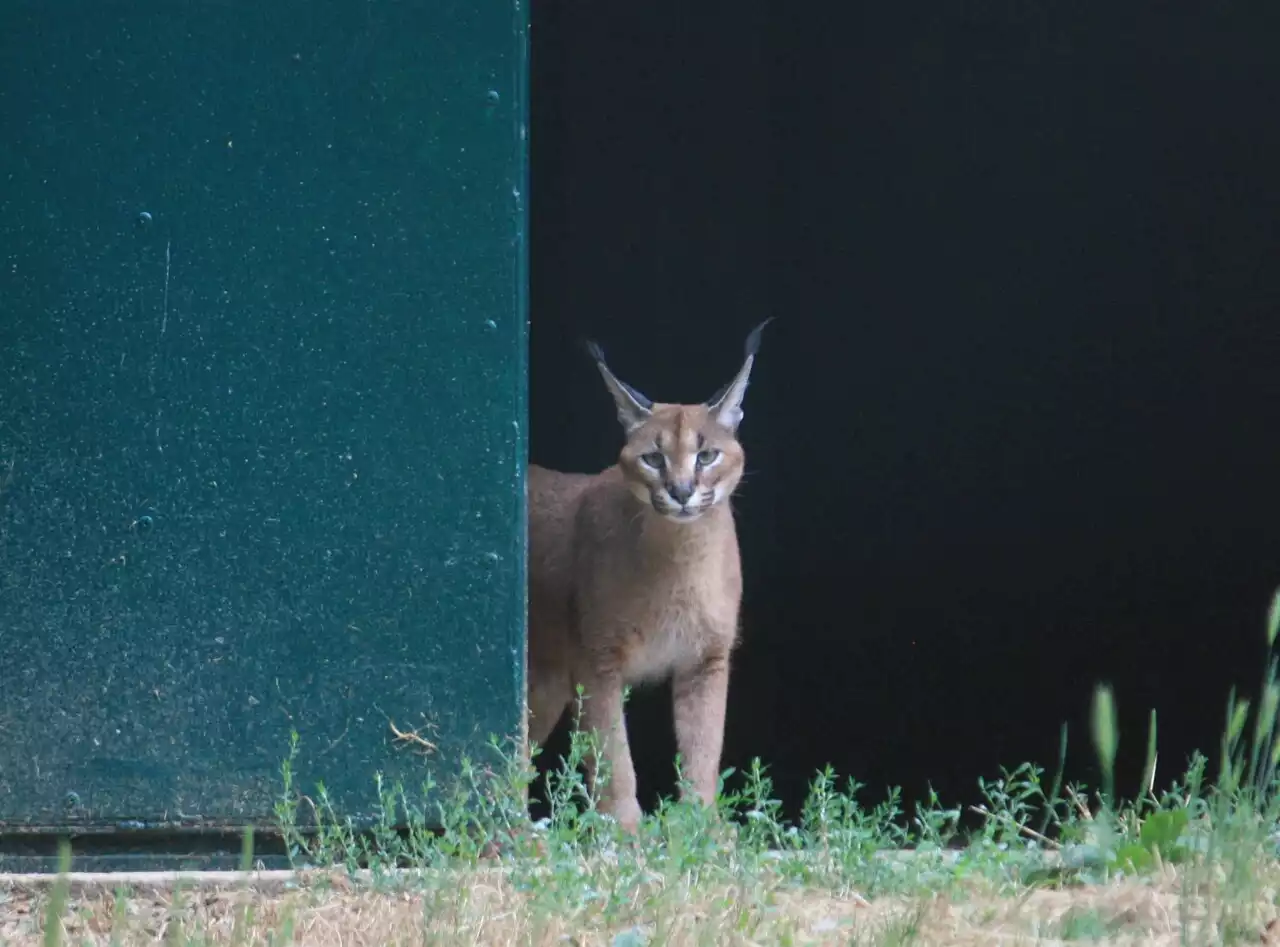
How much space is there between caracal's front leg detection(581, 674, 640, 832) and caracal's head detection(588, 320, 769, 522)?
0.52 m

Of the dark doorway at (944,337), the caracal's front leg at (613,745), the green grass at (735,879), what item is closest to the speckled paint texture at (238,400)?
the green grass at (735,879)

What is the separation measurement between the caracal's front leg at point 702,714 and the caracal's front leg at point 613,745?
0.18m

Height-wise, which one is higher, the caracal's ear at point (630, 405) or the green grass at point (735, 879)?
the caracal's ear at point (630, 405)

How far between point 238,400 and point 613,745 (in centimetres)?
150

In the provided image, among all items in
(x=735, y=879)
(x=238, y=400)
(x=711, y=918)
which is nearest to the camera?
(x=711, y=918)

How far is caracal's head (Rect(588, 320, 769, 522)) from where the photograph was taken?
16.5 feet

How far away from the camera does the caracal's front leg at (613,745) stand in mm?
4785

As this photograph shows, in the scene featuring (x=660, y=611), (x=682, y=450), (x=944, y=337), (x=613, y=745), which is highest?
(x=944, y=337)

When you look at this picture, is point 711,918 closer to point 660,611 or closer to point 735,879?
point 735,879

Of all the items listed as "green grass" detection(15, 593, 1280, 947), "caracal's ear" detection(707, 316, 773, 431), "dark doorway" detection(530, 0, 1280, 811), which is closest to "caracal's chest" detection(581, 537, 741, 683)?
"caracal's ear" detection(707, 316, 773, 431)

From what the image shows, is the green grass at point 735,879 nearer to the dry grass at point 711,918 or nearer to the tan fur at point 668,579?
the dry grass at point 711,918

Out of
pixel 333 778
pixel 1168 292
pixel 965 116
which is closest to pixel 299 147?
pixel 333 778

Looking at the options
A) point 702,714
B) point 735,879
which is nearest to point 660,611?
point 702,714

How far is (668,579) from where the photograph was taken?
5148 millimetres
